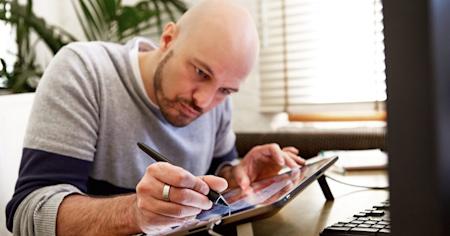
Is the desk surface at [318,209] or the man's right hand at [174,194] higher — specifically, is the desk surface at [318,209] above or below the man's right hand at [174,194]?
below

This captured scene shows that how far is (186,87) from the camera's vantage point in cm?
111

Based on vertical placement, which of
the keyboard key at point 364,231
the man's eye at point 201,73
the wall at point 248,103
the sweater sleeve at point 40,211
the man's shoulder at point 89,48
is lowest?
the wall at point 248,103

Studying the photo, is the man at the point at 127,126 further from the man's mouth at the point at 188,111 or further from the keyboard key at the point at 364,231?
the keyboard key at the point at 364,231

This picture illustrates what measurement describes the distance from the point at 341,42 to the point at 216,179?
68.8 inches

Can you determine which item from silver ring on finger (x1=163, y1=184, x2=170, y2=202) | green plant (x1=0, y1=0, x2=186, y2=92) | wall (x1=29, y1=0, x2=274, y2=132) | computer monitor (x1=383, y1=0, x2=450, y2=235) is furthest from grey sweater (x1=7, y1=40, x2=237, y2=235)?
wall (x1=29, y1=0, x2=274, y2=132)

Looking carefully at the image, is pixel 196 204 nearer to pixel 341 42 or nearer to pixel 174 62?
pixel 174 62

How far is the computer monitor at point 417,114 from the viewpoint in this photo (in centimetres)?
28

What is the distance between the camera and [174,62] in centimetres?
112

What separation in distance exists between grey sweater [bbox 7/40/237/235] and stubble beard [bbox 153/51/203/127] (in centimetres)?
2

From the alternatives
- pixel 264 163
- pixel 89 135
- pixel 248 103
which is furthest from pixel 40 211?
pixel 248 103

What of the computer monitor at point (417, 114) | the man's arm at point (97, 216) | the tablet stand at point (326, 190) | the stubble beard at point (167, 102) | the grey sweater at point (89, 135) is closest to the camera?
the computer monitor at point (417, 114)

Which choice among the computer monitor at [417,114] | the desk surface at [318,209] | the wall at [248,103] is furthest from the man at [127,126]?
the wall at [248,103]

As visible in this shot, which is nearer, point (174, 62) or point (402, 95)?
point (402, 95)

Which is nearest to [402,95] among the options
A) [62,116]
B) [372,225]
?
[372,225]
